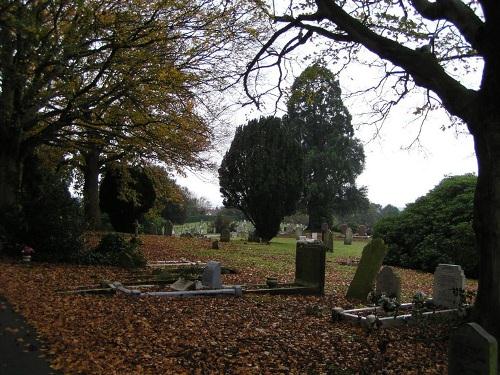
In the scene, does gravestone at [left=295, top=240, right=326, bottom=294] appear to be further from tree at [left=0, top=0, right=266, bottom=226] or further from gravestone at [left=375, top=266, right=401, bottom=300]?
tree at [left=0, top=0, right=266, bottom=226]

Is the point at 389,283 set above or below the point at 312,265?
below

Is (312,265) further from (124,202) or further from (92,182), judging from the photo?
(124,202)

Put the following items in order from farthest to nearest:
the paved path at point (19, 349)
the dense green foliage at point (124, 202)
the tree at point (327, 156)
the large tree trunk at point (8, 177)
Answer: the tree at point (327, 156)
the dense green foliage at point (124, 202)
the large tree trunk at point (8, 177)
the paved path at point (19, 349)

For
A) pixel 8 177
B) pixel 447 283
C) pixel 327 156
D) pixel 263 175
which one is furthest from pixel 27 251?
pixel 327 156

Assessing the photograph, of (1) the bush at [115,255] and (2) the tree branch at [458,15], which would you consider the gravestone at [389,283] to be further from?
(1) the bush at [115,255]

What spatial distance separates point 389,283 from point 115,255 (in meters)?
7.68

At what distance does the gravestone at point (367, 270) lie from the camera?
10172 millimetres

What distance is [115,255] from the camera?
13953mm

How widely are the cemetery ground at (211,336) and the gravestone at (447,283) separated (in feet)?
5.24

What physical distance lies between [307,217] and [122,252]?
5185 centimetres

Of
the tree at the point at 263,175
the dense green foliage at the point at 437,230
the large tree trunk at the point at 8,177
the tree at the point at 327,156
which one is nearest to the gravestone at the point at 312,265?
the dense green foliage at the point at 437,230

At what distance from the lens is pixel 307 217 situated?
212ft

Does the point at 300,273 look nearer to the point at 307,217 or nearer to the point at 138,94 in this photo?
the point at 138,94

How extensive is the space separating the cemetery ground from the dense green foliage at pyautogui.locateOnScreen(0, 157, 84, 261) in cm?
315
